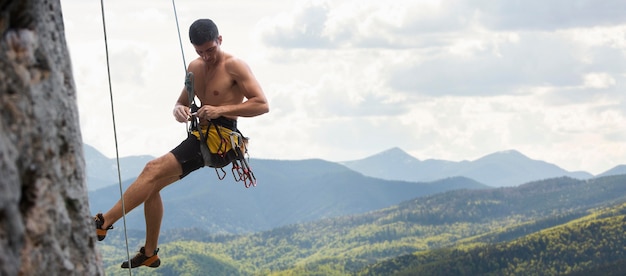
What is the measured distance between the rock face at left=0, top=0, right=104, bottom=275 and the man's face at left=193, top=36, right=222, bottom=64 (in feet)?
11.0

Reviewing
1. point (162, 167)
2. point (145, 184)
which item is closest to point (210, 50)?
point (162, 167)

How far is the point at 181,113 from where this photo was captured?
10.4 metres

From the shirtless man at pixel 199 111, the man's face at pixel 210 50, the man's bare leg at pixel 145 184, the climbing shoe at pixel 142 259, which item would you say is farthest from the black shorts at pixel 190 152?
the climbing shoe at pixel 142 259

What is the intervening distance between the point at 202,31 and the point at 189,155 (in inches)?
52.6

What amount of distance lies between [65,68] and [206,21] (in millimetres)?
3390

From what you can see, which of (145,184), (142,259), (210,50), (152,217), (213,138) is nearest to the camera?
(145,184)

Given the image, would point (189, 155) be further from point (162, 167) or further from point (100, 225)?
point (100, 225)

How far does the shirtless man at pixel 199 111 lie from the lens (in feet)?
32.7

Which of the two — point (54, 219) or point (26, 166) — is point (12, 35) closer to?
point (26, 166)

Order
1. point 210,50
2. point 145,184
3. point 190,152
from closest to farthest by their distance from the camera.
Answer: point 145,184
point 210,50
point 190,152

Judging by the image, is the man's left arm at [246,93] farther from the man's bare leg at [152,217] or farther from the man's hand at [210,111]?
the man's bare leg at [152,217]

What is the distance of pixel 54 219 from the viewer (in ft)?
21.2

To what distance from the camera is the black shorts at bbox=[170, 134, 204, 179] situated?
10.2m

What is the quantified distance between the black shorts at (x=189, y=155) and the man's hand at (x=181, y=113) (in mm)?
222
